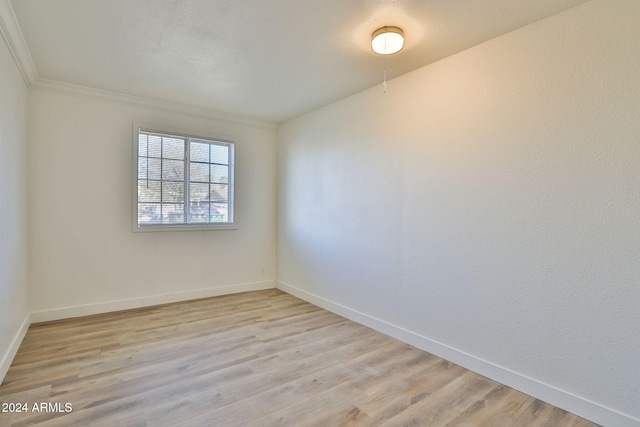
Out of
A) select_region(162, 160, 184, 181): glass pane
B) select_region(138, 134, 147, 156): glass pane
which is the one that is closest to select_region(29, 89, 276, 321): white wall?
select_region(138, 134, 147, 156): glass pane

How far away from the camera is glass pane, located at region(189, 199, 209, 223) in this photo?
14.4 ft

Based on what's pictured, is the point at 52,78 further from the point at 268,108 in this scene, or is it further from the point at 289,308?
the point at 289,308

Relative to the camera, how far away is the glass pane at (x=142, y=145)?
13.1 feet

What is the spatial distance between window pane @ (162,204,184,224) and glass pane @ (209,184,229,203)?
0.45 metres

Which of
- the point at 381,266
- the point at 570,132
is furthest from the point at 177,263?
the point at 570,132

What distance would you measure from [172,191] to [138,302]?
4.81 feet

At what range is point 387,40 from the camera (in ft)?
7.80

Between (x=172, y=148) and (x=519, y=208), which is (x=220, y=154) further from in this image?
(x=519, y=208)

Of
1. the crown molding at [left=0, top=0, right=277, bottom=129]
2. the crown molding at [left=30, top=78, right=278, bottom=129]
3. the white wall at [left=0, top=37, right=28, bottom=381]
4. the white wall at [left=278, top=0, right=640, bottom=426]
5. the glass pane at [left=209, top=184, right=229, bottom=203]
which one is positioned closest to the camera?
the white wall at [left=278, top=0, right=640, bottom=426]

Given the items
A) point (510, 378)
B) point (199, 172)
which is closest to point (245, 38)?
point (199, 172)

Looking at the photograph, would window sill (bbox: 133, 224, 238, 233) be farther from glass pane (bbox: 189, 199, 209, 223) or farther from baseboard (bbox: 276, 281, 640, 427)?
baseboard (bbox: 276, 281, 640, 427)

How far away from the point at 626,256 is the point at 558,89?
113cm

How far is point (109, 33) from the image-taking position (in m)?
2.43

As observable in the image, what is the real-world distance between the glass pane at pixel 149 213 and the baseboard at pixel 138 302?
38.4 inches
